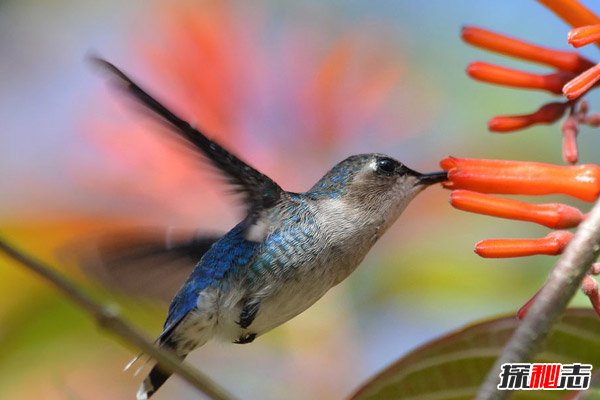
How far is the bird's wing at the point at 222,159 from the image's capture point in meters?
1.48

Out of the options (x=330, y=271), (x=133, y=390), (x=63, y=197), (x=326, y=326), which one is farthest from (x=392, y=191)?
(x=63, y=197)

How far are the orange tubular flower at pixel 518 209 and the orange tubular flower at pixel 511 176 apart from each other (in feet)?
0.10

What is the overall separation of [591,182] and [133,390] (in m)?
1.70

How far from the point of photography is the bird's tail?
172cm

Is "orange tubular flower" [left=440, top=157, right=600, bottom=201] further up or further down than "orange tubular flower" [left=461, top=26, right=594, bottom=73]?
further down

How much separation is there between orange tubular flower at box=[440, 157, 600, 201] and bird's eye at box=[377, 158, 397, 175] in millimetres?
656

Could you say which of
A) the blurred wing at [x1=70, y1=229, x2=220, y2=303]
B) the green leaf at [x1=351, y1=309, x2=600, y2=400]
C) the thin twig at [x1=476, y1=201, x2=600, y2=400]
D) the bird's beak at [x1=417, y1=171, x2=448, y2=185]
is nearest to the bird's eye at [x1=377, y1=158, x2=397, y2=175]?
the bird's beak at [x1=417, y1=171, x2=448, y2=185]

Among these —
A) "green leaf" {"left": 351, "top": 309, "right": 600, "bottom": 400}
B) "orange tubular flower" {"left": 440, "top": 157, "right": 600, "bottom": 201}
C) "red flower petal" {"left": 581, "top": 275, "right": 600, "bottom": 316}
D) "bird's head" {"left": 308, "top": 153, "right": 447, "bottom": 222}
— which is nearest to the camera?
"red flower petal" {"left": 581, "top": 275, "right": 600, "bottom": 316}

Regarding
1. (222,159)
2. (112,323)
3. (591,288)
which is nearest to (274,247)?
(222,159)

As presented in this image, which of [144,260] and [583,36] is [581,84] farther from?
[144,260]

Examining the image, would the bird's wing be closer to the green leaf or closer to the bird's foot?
the bird's foot

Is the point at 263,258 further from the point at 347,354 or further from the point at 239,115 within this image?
the point at 239,115

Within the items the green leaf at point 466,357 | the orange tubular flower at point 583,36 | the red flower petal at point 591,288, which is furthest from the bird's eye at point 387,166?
the red flower petal at point 591,288

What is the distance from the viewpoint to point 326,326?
2.79 m
